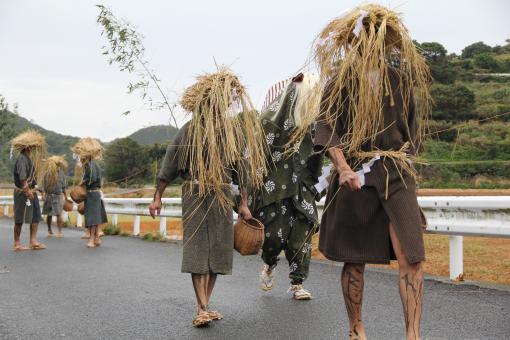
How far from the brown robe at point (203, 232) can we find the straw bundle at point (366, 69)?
5.16 ft

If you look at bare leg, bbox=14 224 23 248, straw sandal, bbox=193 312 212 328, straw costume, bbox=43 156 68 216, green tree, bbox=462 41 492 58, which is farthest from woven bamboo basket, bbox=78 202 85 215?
green tree, bbox=462 41 492 58

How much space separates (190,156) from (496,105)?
15.8 meters

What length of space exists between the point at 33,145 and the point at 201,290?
7.60 m

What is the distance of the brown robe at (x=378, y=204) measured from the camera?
3.62 meters

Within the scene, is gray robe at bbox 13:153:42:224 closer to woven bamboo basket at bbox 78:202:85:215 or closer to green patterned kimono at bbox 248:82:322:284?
woven bamboo basket at bbox 78:202:85:215

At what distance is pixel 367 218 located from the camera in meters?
3.75

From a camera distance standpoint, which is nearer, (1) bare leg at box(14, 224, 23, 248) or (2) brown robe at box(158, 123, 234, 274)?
(2) brown robe at box(158, 123, 234, 274)

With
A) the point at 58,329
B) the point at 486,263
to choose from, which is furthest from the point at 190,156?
the point at 486,263

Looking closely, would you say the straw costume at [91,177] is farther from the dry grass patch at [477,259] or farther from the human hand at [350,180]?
the human hand at [350,180]

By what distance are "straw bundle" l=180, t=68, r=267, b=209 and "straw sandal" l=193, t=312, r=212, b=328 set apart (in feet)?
3.05

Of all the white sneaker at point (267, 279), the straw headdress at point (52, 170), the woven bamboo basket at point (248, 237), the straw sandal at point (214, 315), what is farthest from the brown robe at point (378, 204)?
the straw headdress at point (52, 170)

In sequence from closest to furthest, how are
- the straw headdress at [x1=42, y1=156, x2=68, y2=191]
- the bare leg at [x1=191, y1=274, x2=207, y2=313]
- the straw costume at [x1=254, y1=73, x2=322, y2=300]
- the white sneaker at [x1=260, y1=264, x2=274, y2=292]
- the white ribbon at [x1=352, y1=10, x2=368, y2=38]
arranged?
1. the white ribbon at [x1=352, y1=10, x2=368, y2=38]
2. the bare leg at [x1=191, y1=274, x2=207, y2=313]
3. the straw costume at [x1=254, y1=73, x2=322, y2=300]
4. the white sneaker at [x1=260, y1=264, x2=274, y2=292]
5. the straw headdress at [x1=42, y1=156, x2=68, y2=191]

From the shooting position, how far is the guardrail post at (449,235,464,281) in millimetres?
6371

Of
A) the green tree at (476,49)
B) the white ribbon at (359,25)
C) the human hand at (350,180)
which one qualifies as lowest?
the human hand at (350,180)
